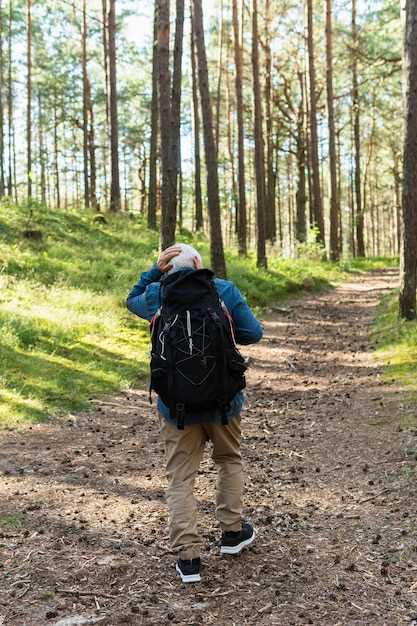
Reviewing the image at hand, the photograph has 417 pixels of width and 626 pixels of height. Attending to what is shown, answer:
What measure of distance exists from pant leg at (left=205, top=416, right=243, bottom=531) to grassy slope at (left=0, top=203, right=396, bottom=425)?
379 cm

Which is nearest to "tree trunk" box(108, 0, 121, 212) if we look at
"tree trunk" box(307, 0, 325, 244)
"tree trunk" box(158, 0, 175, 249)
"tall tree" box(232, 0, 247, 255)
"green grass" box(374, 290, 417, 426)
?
"tall tree" box(232, 0, 247, 255)

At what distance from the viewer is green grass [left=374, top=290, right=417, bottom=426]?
7886 mm

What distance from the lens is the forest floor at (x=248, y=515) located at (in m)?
3.30

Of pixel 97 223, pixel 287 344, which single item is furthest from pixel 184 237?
pixel 287 344

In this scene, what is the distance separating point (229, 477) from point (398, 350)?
641 centimetres

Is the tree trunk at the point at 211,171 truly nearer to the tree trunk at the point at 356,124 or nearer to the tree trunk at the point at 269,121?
the tree trunk at the point at 356,124

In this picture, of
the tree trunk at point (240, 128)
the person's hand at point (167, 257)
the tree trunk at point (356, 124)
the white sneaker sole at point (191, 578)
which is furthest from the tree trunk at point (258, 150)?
the white sneaker sole at point (191, 578)

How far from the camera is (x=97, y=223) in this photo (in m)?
19.5

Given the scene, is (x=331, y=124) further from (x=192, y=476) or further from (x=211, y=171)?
(x=192, y=476)

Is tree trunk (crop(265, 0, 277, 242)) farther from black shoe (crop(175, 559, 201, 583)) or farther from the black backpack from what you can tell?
black shoe (crop(175, 559, 201, 583))

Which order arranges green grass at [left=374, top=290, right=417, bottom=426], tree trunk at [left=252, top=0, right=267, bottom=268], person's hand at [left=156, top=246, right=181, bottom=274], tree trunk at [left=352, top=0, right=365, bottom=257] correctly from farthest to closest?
tree trunk at [left=352, top=0, right=365, bottom=257], tree trunk at [left=252, top=0, right=267, bottom=268], green grass at [left=374, top=290, right=417, bottom=426], person's hand at [left=156, top=246, right=181, bottom=274]

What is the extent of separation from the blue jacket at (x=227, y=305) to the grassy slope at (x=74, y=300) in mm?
3712

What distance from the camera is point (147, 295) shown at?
3.81 metres

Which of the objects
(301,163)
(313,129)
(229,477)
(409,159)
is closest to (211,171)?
(409,159)
